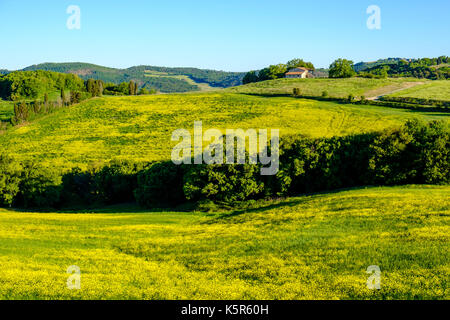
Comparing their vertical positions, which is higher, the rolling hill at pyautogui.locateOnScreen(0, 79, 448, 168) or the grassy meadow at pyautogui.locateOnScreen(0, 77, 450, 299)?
the rolling hill at pyautogui.locateOnScreen(0, 79, 448, 168)

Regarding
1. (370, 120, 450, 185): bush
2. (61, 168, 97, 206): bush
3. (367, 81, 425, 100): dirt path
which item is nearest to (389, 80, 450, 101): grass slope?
(367, 81, 425, 100): dirt path

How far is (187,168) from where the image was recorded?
1992 inches

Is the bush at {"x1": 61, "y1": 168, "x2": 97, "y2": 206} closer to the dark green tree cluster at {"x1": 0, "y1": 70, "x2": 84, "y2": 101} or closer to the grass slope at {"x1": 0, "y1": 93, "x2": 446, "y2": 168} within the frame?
the grass slope at {"x1": 0, "y1": 93, "x2": 446, "y2": 168}

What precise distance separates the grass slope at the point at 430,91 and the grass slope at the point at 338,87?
616cm

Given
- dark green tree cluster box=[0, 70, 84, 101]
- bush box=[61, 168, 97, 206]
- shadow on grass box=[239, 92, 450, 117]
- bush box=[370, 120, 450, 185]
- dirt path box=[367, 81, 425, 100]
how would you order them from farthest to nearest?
dark green tree cluster box=[0, 70, 84, 101] → dirt path box=[367, 81, 425, 100] → shadow on grass box=[239, 92, 450, 117] → bush box=[61, 168, 97, 206] → bush box=[370, 120, 450, 185]

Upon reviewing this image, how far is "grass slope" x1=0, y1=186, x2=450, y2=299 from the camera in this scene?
16375 millimetres

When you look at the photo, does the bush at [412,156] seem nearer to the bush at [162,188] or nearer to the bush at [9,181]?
the bush at [162,188]

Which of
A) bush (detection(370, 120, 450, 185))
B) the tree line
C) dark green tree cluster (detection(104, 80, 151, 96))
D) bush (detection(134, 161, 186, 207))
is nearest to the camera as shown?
bush (detection(370, 120, 450, 185))

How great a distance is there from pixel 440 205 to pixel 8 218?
43250mm

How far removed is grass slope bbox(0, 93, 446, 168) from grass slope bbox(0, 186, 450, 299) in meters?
40.4

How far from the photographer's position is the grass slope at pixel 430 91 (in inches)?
4037

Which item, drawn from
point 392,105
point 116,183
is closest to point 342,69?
point 392,105

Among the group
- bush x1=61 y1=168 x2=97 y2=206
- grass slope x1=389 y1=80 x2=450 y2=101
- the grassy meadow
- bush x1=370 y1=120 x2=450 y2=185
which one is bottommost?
bush x1=61 y1=168 x2=97 y2=206
